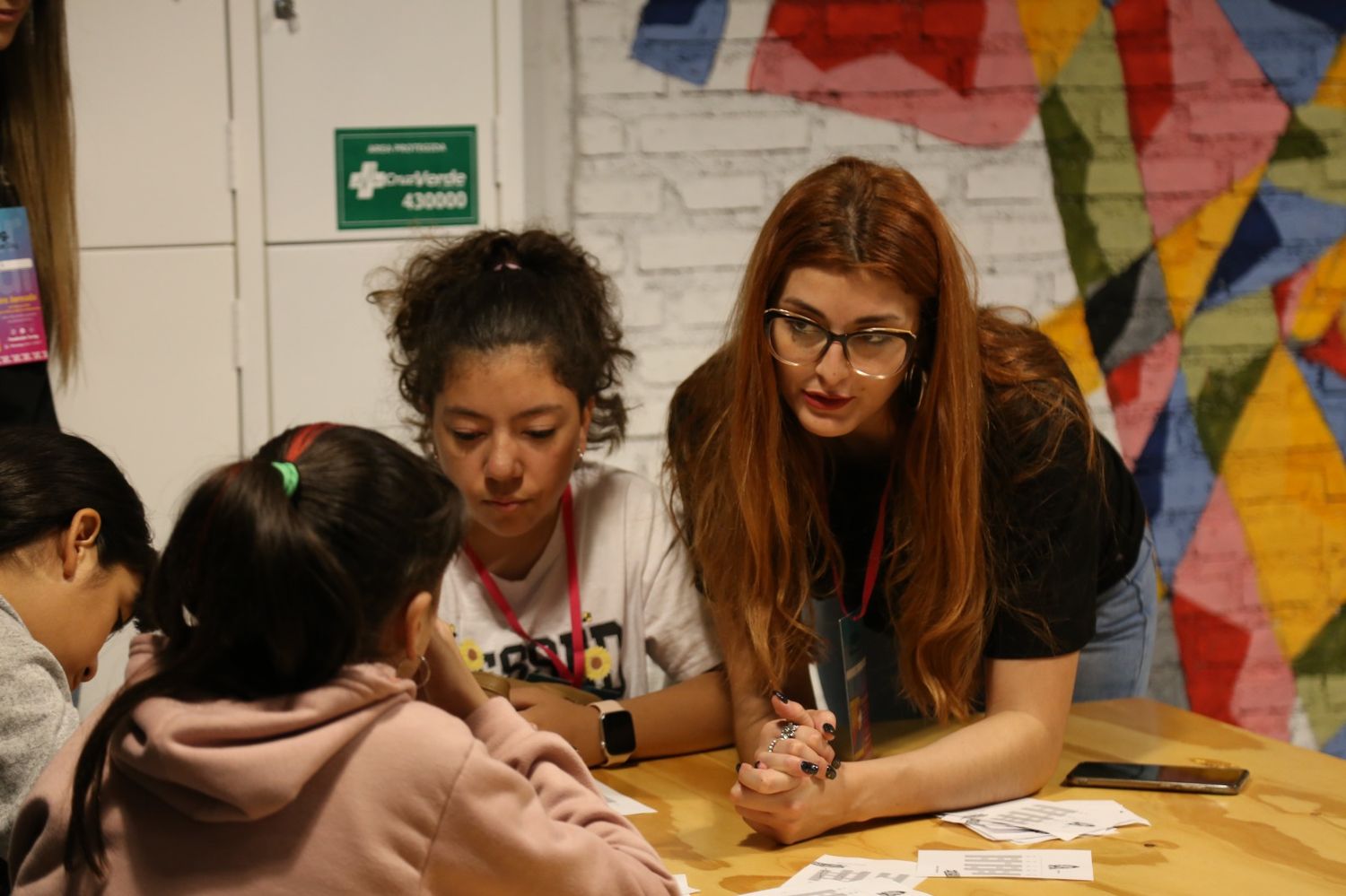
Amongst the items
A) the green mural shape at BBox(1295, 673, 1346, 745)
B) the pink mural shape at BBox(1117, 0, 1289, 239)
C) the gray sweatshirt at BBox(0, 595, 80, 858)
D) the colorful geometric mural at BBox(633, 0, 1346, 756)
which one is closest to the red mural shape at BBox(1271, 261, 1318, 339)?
the colorful geometric mural at BBox(633, 0, 1346, 756)

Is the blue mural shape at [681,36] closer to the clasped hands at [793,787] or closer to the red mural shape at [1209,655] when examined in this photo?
the red mural shape at [1209,655]

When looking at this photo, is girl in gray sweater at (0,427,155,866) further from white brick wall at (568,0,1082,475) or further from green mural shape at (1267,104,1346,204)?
green mural shape at (1267,104,1346,204)

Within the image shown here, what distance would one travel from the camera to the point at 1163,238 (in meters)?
3.65

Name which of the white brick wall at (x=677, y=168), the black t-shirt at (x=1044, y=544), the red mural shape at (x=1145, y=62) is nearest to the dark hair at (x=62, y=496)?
the black t-shirt at (x=1044, y=544)

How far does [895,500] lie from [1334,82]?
8.12 ft

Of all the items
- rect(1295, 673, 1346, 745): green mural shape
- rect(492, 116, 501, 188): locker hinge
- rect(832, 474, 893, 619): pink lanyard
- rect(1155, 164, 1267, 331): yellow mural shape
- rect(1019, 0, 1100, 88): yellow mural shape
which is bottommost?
rect(1295, 673, 1346, 745): green mural shape

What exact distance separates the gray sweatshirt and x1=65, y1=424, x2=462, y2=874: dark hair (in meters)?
0.36

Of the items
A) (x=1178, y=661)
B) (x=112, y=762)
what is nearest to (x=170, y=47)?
(x=112, y=762)

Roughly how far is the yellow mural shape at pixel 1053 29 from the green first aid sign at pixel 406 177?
57.6 inches

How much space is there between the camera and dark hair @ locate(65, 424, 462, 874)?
3.73ft

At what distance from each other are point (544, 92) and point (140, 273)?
3.26ft

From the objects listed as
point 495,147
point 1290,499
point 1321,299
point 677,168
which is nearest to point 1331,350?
point 1321,299

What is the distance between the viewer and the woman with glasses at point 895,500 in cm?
176

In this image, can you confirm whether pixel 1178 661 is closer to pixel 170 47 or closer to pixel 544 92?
pixel 544 92
